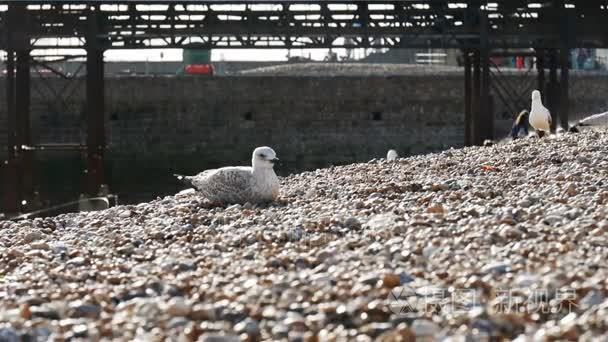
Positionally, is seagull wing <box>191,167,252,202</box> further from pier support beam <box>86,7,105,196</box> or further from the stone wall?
the stone wall

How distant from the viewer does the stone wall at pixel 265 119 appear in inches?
1391

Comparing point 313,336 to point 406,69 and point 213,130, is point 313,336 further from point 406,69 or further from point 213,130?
point 406,69

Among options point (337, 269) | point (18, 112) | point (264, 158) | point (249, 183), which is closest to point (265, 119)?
point (18, 112)

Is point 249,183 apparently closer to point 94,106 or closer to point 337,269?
point 337,269

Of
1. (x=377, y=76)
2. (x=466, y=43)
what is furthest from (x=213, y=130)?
(x=466, y=43)

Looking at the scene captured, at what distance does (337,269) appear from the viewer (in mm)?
7648

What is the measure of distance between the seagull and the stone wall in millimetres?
22699

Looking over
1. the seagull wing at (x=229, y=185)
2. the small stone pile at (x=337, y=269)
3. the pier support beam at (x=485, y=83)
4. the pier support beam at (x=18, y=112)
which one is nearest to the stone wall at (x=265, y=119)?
the pier support beam at (x=485, y=83)

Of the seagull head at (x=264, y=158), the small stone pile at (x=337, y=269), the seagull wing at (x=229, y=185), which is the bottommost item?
the small stone pile at (x=337, y=269)

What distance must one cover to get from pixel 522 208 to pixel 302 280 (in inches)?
101

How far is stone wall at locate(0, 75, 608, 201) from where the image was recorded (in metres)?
35.3

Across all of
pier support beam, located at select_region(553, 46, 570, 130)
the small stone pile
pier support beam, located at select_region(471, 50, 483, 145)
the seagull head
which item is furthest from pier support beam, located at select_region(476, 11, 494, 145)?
the small stone pile

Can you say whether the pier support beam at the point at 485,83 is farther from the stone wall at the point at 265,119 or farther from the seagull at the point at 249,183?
the seagull at the point at 249,183

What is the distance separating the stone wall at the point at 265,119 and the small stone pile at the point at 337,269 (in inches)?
918
